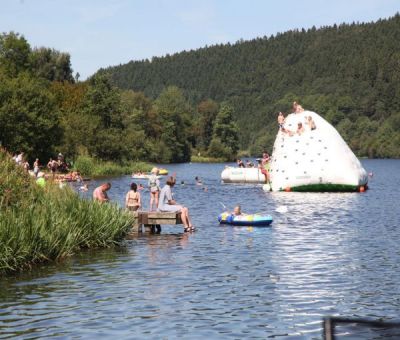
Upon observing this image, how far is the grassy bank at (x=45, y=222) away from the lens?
64.2ft

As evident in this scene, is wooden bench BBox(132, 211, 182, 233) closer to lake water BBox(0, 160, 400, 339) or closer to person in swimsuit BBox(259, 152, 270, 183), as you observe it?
lake water BBox(0, 160, 400, 339)

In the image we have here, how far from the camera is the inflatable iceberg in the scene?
54031 mm

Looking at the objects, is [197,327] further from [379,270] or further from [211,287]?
[379,270]

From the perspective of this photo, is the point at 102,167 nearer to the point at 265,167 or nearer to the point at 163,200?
the point at 265,167

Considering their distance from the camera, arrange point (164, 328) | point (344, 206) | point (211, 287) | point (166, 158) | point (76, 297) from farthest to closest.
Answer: point (166, 158) < point (344, 206) < point (211, 287) < point (76, 297) < point (164, 328)

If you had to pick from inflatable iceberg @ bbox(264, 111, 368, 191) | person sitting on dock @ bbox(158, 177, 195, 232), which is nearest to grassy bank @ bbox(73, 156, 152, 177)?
inflatable iceberg @ bbox(264, 111, 368, 191)

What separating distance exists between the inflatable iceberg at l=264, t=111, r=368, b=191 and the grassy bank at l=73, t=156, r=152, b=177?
2897cm

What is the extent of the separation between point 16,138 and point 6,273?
55.3 meters

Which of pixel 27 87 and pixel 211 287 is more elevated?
pixel 27 87

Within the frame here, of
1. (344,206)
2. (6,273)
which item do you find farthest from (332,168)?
(6,273)

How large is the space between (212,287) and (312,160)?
3670cm

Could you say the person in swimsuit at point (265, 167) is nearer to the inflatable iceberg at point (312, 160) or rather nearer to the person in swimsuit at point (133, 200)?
the inflatable iceberg at point (312, 160)

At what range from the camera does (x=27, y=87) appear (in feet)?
250

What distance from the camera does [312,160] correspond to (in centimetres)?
5400
